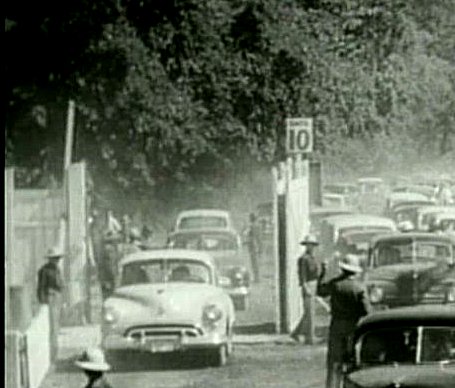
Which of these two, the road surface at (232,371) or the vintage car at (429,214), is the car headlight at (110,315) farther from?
the vintage car at (429,214)

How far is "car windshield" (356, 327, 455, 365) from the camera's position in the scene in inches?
255

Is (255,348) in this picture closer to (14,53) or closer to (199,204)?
(199,204)

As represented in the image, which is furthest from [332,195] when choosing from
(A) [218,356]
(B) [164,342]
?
(B) [164,342]

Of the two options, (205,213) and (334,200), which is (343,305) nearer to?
(334,200)

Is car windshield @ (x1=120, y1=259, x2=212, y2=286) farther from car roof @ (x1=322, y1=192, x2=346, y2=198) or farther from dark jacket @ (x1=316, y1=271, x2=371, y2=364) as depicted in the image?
car roof @ (x1=322, y1=192, x2=346, y2=198)

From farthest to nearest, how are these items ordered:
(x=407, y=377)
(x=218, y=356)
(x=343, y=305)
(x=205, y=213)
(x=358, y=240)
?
(x=358, y=240)
(x=218, y=356)
(x=343, y=305)
(x=205, y=213)
(x=407, y=377)

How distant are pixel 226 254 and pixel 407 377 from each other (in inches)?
49.0

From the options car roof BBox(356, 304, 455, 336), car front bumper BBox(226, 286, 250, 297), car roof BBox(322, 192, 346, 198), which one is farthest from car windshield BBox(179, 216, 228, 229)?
car roof BBox(356, 304, 455, 336)

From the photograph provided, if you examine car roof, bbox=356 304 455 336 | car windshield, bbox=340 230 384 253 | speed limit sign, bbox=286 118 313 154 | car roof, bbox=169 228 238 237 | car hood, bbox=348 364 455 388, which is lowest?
car hood, bbox=348 364 455 388

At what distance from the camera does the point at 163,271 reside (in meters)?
7.47

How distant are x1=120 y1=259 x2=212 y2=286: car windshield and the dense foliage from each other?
20.7 inches

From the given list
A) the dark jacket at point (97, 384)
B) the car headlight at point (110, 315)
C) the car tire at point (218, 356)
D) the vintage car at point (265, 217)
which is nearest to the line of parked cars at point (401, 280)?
the vintage car at point (265, 217)

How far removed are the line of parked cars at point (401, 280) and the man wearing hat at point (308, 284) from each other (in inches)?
2.4

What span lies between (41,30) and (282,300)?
157 cm
